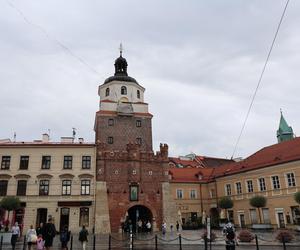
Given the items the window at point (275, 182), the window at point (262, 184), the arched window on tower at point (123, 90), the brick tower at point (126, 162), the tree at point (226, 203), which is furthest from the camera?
the arched window on tower at point (123, 90)

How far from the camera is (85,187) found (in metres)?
37.4

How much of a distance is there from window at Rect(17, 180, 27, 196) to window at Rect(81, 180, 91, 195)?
6326 millimetres

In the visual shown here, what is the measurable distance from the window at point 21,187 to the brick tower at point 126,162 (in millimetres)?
8115

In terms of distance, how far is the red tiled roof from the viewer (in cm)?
3676

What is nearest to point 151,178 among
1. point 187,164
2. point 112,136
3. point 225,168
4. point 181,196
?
point 112,136

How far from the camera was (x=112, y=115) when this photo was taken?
44.9m

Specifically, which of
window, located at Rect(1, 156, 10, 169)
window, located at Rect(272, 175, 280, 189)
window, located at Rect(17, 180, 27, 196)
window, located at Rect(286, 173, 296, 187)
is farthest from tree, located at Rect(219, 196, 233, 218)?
window, located at Rect(1, 156, 10, 169)

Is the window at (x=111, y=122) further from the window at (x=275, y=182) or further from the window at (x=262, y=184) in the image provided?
the window at (x=275, y=182)

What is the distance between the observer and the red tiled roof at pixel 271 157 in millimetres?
36763

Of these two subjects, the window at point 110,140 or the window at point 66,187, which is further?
the window at point 110,140

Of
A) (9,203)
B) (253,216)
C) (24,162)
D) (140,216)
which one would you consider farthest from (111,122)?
(253,216)

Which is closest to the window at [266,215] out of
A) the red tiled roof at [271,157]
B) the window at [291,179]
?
the window at [291,179]

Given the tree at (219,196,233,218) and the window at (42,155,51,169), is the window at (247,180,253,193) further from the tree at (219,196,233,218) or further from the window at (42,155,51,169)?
the window at (42,155,51,169)

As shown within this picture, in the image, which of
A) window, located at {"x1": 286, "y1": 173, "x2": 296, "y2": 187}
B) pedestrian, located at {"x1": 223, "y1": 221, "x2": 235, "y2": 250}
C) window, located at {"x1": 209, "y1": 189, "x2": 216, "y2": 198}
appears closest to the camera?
pedestrian, located at {"x1": 223, "y1": 221, "x2": 235, "y2": 250}
